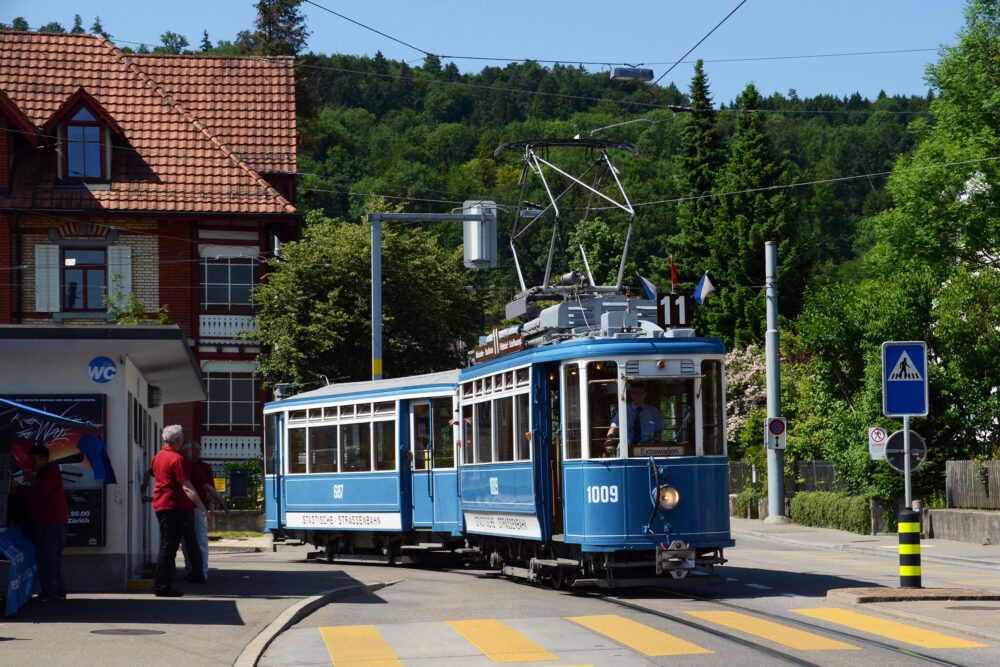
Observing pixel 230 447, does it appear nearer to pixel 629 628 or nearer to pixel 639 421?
pixel 639 421

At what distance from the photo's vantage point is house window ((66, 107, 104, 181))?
41.0 m

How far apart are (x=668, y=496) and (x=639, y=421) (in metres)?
0.89

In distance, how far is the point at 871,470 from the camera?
3188 centimetres

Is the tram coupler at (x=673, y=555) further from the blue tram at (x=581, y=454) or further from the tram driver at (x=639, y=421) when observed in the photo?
the tram driver at (x=639, y=421)

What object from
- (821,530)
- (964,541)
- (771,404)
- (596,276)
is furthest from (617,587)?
(596,276)

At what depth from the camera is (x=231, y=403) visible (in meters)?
43.1

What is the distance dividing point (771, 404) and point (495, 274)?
56032 millimetres

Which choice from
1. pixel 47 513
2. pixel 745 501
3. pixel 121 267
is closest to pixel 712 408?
pixel 47 513

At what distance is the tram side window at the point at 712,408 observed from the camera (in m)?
17.1

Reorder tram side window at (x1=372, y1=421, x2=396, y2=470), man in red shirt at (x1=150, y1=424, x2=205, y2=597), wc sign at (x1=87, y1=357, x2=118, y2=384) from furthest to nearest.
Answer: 1. tram side window at (x1=372, y1=421, x2=396, y2=470)
2. wc sign at (x1=87, y1=357, x2=118, y2=384)
3. man in red shirt at (x1=150, y1=424, x2=205, y2=597)

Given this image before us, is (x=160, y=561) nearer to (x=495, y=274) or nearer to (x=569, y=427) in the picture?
(x=569, y=427)

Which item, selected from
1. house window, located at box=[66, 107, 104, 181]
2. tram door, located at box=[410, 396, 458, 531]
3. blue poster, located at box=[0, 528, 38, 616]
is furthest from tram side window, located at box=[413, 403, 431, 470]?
house window, located at box=[66, 107, 104, 181]

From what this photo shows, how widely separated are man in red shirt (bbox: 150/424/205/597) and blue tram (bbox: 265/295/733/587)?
3961mm

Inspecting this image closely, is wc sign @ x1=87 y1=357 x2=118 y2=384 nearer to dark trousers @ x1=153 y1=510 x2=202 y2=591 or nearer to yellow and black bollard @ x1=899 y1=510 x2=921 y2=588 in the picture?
dark trousers @ x1=153 y1=510 x2=202 y2=591
